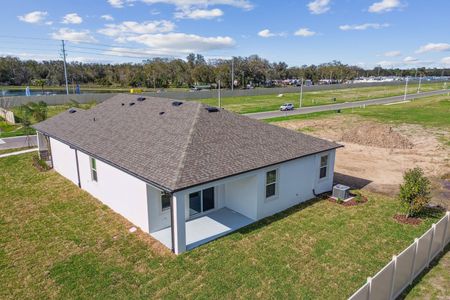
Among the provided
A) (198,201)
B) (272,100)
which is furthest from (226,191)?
(272,100)


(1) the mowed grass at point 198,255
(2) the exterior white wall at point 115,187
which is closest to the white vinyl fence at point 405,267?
(1) the mowed grass at point 198,255

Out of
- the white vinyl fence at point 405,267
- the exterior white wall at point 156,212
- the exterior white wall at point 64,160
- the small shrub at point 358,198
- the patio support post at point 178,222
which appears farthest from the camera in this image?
the exterior white wall at point 64,160

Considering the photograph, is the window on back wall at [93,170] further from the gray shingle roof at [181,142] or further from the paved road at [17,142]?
the paved road at [17,142]

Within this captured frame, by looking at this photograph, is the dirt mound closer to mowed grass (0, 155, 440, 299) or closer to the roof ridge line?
mowed grass (0, 155, 440, 299)

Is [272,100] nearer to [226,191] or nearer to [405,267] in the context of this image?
Result: [226,191]

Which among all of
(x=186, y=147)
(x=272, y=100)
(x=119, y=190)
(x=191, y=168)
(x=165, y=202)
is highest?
(x=186, y=147)

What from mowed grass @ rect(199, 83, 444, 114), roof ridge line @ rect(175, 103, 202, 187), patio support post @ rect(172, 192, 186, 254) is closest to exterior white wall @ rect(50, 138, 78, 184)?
roof ridge line @ rect(175, 103, 202, 187)

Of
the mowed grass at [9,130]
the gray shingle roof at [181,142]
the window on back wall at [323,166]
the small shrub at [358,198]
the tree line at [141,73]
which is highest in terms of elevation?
the tree line at [141,73]
